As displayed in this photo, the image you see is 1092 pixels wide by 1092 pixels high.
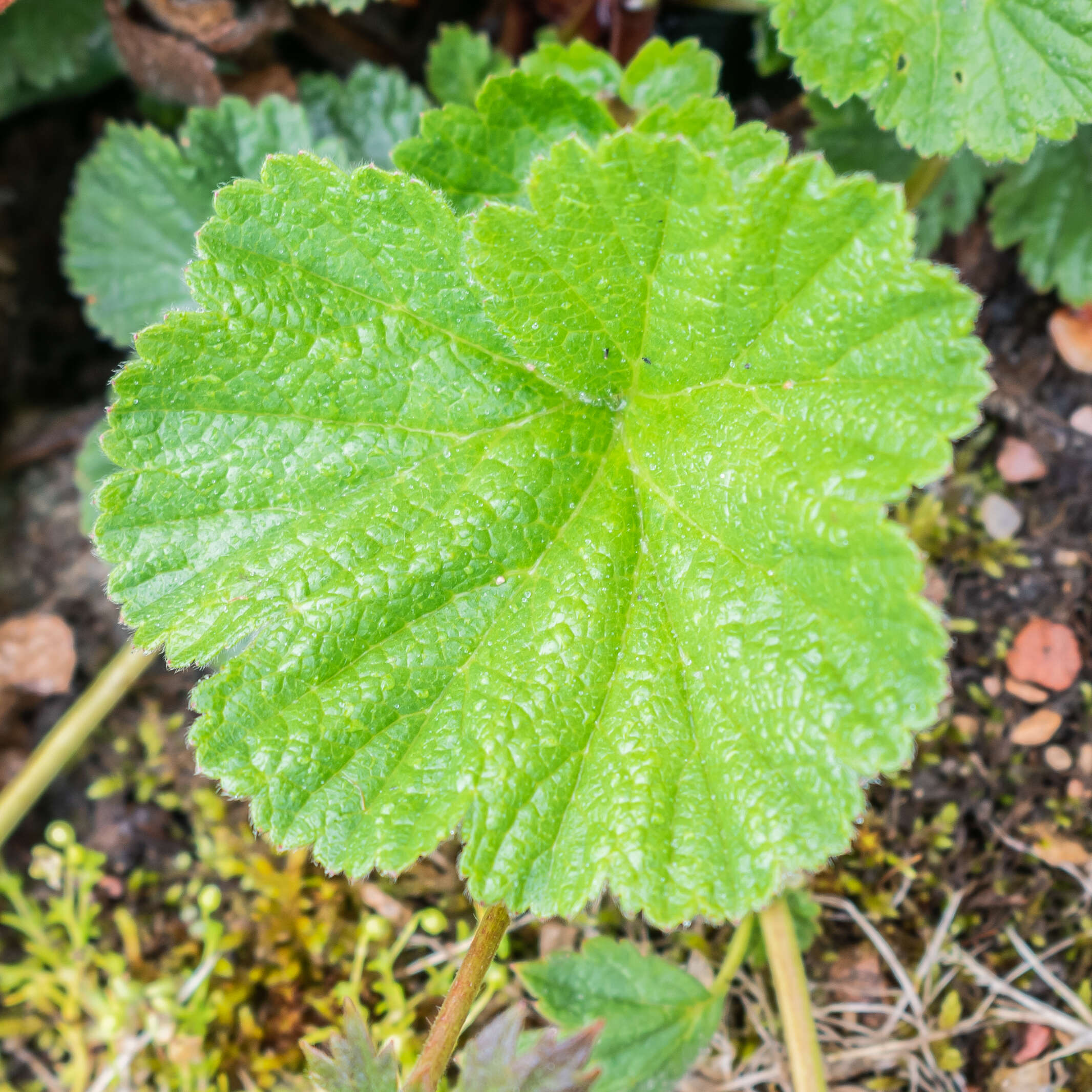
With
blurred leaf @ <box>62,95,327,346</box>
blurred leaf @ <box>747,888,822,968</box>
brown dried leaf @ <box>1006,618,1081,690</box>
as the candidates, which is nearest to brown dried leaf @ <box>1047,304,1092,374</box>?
brown dried leaf @ <box>1006,618,1081,690</box>

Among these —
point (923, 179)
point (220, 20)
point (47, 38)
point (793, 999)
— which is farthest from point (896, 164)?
point (47, 38)

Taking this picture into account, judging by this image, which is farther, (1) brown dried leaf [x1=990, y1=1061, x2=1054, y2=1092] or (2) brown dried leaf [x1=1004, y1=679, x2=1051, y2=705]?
(2) brown dried leaf [x1=1004, y1=679, x2=1051, y2=705]

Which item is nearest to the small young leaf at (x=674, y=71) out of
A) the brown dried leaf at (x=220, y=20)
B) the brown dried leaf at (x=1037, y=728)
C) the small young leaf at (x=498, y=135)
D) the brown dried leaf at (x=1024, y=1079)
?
the small young leaf at (x=498, y=135)

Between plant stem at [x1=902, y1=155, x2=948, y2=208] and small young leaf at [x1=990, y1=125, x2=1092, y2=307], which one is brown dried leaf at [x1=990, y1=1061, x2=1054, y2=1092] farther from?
plant stem at [x1=902, y1=155, x2=948, y2=208]

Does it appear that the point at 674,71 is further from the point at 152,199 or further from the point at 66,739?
the point at 66,739

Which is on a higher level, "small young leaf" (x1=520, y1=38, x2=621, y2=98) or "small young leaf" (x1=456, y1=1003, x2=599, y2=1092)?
"small young leaf" (x1=520, y1=38, x2=621, y2=98)

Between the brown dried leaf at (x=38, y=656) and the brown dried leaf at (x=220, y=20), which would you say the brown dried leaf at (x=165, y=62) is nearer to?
the brown dried leaf at (x=220, y=20)
